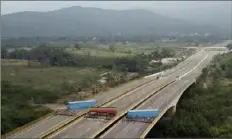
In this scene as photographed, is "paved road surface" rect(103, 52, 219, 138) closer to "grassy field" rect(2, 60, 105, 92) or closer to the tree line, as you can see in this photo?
"grassy field" rect(2, 60, 105, 92)

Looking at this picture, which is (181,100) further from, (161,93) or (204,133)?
(204,133)

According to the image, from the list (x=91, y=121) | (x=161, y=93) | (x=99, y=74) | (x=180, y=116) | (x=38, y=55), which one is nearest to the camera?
(x=91, y=121)

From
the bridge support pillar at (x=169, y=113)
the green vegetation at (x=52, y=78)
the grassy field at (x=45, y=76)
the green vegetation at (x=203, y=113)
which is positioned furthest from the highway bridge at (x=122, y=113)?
the grassy field at (x=45, y=76)

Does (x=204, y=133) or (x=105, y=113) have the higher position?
(x=105, y=113)

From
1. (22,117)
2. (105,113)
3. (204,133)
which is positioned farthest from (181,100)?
(22,117)

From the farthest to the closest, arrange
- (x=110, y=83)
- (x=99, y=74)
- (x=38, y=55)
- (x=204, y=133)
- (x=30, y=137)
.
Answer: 1. (x=38, y=55)
2. (x=99, y=74)
3. (x=110, y=83)
4. (x=204, y=133)
5. (x=30, y=137)

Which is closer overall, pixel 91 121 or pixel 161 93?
pixel 91 121

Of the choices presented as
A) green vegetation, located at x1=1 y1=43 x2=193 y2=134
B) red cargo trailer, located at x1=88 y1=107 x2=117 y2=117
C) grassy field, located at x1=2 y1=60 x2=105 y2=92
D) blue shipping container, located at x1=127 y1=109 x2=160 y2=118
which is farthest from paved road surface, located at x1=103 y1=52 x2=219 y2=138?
grassy field, located at x1=2 y1=60 x2=105 y2=92
